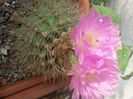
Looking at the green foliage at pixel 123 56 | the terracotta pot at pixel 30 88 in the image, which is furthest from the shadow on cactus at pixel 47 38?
the green foliage at pixel 123 56

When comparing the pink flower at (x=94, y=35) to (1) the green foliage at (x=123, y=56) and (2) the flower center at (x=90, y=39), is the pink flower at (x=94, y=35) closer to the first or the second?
(2) the flower center at (x=90, y=39)

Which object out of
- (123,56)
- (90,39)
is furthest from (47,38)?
(123,56)

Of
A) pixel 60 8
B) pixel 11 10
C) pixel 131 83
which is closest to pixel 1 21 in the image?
pixel 11 10

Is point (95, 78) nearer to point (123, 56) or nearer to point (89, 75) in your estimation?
point (89, 75)

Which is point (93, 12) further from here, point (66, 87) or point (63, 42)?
point (66, 87)

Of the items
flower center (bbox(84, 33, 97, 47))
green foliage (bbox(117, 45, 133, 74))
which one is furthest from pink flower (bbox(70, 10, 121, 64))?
green foliage (bbox(117, 45, 133, 74))

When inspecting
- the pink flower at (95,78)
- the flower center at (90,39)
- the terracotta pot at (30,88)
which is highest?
the flower center at (90,39)
